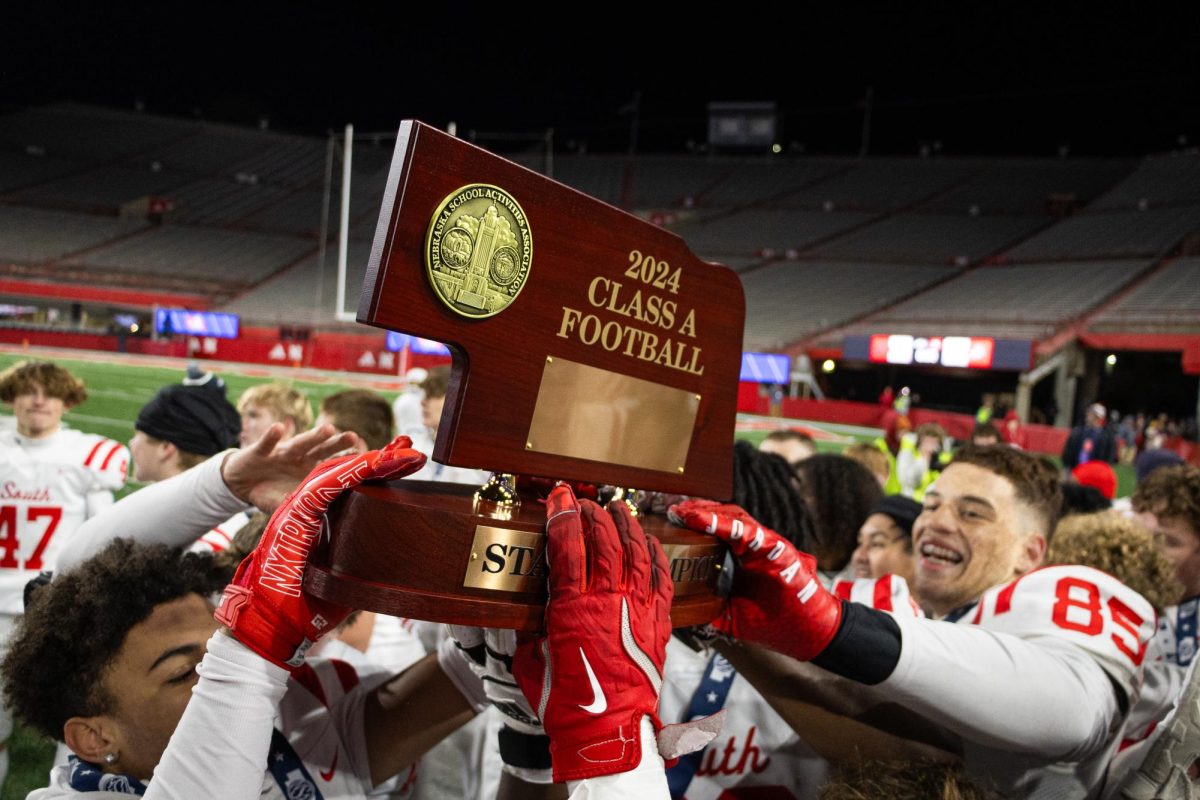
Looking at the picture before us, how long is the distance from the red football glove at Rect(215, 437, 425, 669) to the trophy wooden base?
0.8 inches

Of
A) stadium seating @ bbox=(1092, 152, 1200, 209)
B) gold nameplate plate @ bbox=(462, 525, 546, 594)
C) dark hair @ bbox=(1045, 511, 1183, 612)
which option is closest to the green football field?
gold nameplate plate @ bbox=(462, 525, 546, 594)

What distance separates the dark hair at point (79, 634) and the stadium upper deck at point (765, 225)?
20814 millimetres

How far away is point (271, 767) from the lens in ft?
4.79

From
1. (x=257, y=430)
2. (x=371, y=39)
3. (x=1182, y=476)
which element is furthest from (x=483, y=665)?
(x=371, y=39)

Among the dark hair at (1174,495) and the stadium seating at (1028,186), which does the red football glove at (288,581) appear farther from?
the stadium seating at (1028,186)

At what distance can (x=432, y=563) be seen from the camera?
3.54 ft

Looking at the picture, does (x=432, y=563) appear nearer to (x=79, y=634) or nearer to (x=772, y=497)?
(x=79, y=634)

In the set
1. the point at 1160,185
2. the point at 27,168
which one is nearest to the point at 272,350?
the point at 27,168

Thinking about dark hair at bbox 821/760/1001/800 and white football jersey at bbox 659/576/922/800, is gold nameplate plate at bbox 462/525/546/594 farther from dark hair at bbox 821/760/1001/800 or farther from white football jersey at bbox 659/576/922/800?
white football jersey at bbox 659/576/922/800

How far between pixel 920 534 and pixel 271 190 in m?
39.0

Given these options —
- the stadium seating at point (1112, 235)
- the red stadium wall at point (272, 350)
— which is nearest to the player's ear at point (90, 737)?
the red stadium wall at point (272, 350)

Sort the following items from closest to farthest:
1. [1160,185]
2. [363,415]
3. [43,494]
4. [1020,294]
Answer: [43,494]
[363,415]
[1020,294]
[1160,185]

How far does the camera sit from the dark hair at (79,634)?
1.37 meters

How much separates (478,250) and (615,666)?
1.85ft
